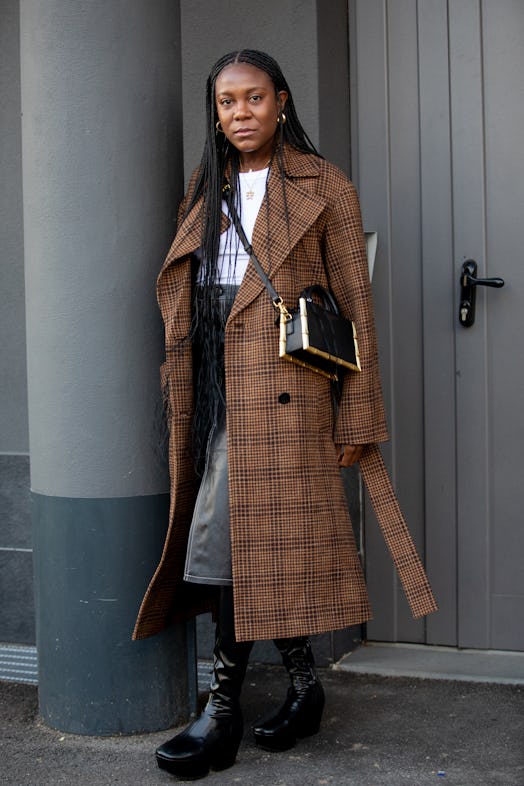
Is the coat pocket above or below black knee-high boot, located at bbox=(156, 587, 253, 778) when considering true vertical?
above

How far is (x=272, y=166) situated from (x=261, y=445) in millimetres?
861

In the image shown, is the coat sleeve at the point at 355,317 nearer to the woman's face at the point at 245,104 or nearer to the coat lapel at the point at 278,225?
the coat lapel at the point at 278,225

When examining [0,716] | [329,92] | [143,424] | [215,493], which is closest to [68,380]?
[143,424]

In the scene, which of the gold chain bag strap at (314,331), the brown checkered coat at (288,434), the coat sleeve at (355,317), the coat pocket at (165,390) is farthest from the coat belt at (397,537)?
the coat pocket at (165,390)

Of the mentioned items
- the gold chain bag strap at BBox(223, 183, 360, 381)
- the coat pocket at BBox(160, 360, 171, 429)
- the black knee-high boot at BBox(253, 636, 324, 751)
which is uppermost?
the gold chain bag strap at BBox(223, 183, 360, 381)

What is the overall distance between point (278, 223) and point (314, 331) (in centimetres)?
38

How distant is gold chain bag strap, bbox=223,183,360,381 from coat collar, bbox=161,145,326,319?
3 cm

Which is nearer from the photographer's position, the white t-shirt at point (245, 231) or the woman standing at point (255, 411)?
the woman standing at point (255, 411)

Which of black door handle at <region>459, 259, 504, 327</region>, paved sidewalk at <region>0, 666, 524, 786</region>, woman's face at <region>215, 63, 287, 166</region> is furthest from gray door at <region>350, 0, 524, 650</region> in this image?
woman's face at <region>215, 63, 287, 166</region>

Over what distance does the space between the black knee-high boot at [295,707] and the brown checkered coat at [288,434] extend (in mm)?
328

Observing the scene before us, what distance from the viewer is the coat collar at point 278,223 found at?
10.2ft

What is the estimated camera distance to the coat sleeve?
318 centimetres

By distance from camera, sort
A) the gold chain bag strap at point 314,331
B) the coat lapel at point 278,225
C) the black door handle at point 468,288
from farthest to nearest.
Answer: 1. the black door handle at point 468,288
2. the coat lapel at point 278,225
3. the gold chain bag strap at point 314,331

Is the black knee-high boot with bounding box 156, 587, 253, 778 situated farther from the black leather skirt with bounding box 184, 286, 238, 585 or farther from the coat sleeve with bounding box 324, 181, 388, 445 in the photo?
the coat sleeve with bounding box 324, 181, 388, 445
